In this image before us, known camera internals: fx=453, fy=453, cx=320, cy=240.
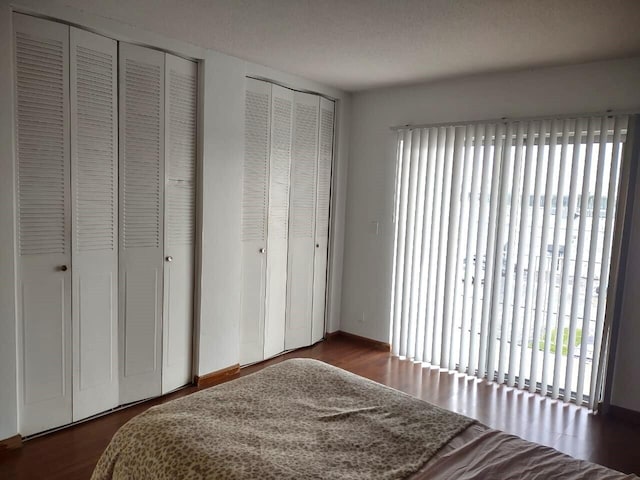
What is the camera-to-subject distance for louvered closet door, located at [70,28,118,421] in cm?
276

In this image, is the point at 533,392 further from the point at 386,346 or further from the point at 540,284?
the point at 386,346

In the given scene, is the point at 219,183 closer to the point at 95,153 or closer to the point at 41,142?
the point at 95,153

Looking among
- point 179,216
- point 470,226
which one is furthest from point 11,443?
point 470,226

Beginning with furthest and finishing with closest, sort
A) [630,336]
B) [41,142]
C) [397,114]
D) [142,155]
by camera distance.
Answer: [397,114] → [630,336] → [142,155] → [41,142]

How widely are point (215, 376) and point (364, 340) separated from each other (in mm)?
1685

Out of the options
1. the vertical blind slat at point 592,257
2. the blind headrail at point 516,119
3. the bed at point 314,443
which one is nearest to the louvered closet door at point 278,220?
the blind headrail at point 516,119

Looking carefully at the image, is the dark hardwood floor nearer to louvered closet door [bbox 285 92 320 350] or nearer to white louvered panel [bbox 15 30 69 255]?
louvered closet door [bbox 285 92 320 350]

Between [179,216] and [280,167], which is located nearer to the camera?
[179,216]

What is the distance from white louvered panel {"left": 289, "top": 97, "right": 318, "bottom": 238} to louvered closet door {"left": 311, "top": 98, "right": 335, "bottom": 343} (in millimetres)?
91

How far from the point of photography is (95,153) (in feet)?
9.32

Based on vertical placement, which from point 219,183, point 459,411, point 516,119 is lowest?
point 459,411

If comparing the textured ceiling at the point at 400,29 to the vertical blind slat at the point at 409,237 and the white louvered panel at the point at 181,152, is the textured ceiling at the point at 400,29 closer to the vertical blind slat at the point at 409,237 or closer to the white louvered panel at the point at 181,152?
the white louvered panel at the point at 181,152

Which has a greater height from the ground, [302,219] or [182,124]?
[182,124]

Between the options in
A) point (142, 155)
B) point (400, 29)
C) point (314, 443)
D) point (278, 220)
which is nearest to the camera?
point (314, 443)
